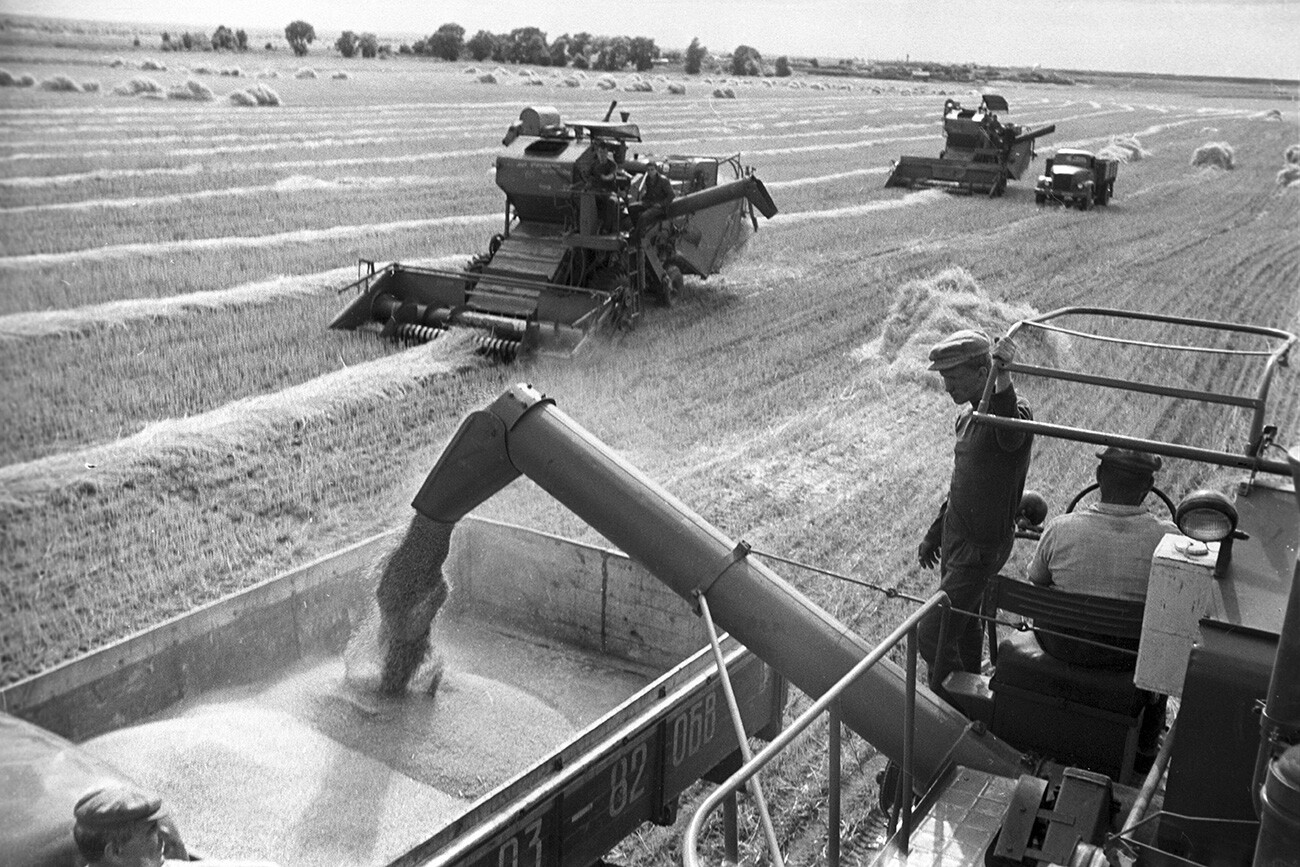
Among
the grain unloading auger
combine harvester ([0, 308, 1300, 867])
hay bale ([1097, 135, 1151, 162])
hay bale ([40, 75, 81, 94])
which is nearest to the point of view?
combine harvester ([0, 308, 1300, 867])

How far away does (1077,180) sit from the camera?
768 inches

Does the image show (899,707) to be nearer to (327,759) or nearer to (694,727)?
(694,727)

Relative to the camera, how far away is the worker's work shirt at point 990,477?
4.68 m

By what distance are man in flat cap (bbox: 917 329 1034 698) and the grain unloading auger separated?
20.6 feet

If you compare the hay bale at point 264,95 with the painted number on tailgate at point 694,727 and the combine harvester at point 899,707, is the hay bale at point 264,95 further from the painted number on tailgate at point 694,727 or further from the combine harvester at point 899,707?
the painted number on tailgate at point 694,727

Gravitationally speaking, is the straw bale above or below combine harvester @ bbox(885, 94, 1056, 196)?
below

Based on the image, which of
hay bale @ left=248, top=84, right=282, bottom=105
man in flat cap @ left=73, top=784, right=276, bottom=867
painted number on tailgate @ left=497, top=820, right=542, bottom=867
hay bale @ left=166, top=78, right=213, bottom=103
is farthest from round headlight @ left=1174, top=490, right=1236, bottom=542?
hay bale @ left=248, top=84, right=282, bottom=105

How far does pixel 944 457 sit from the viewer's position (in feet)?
31.8

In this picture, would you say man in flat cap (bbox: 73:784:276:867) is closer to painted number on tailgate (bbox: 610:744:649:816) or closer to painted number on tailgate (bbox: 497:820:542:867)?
painted number on tailgate (bbox: 497:820:542:867)

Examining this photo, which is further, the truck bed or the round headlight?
the truck bed

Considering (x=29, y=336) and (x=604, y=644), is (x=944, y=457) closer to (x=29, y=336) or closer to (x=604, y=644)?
(x=604, y=644)

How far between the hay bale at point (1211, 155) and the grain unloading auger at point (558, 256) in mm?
14281

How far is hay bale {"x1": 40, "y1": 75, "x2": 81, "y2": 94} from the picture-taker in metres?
9.63

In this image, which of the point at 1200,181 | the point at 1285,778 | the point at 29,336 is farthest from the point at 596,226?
the point at 1200,181
